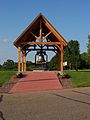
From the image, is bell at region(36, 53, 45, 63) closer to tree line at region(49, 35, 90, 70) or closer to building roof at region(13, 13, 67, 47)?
building roof at region(13, 13, 67, 47)

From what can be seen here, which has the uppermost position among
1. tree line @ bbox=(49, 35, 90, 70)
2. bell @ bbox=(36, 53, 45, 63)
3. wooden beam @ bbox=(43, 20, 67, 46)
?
tree line @ bbox=(49, 35, 90, 70)

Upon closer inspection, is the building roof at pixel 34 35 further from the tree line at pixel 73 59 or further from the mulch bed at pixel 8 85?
the tree line at pixel 73 59

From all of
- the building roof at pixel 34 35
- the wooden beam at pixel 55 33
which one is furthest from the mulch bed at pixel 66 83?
the building roof at pixel 34 35

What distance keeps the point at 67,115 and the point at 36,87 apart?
11.6 m

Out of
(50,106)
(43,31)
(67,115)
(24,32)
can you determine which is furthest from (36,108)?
(43,31)

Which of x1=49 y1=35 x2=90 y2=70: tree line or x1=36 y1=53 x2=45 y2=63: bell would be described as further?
x1=49 y1=35 x2=90 y2=70: tree line

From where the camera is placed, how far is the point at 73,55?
91938mm

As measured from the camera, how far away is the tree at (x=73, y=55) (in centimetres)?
8771

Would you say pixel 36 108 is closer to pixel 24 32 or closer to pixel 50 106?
pixel 50 106

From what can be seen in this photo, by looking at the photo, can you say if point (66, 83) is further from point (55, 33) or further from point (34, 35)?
point (34, 35)

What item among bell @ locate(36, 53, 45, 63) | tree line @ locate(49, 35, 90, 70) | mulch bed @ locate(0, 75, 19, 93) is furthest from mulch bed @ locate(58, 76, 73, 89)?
tree line @ locate(49, 35, 90, 70)

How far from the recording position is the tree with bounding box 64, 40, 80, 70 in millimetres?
87706

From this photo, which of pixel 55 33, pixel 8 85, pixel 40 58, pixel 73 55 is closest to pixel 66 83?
pixel 8 85

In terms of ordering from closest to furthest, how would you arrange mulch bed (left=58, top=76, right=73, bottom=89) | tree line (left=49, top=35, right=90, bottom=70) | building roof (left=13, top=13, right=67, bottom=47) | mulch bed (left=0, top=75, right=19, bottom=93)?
mulch bed (left=0, top=75, right=19, bottom=93)
mulch bed (left=58, top=76, right=73, bottom=89)
building roof (left=13, top=13, right=67, bottom=47)
tree line (left=49, top=35, right=90, bottom=70)
